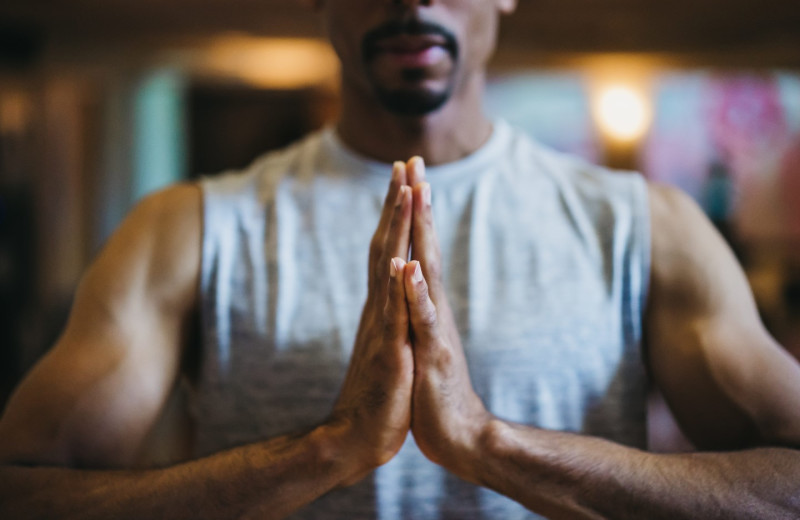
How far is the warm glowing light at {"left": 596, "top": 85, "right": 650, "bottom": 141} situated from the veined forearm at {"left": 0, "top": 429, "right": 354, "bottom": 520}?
339 cm

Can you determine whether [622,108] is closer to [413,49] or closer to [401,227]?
[413,49]

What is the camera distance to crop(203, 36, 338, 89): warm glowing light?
3521 mm

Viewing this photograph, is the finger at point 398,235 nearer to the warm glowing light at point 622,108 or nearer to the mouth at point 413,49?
the mouth at point 413,49

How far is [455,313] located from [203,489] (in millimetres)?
391

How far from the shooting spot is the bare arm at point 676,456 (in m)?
0.76

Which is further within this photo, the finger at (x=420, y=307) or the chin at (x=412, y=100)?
the chin at (x=412, y=100)

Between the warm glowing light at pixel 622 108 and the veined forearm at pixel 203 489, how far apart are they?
3.39 m

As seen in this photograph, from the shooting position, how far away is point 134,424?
2.81 feet

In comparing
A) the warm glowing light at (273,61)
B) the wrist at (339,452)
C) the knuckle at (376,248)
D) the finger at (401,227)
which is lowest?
the wrist at (339,452)

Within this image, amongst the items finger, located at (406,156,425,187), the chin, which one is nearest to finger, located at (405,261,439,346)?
finger, located at (406,156,425,187)

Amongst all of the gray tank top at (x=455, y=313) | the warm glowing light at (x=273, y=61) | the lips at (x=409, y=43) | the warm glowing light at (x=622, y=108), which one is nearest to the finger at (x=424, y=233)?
the gray tank top at (x=455, y=313)

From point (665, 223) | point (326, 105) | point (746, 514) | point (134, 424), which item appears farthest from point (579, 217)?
point (326, 105)

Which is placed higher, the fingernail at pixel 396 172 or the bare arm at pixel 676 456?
the fingernail at pixel 396 172

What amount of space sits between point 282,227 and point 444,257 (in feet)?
0.78
